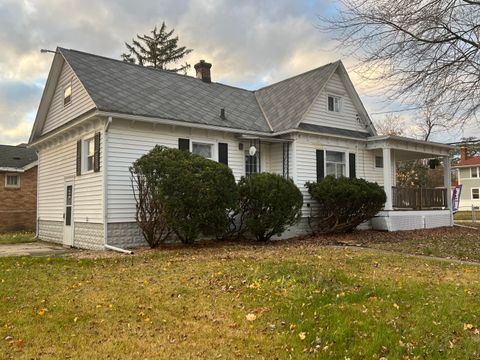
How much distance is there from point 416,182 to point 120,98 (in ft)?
112

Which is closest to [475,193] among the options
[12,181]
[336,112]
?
[336,112]

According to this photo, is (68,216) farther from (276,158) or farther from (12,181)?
(12,181)

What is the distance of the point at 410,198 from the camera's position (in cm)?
1798

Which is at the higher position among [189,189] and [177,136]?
[177,136]

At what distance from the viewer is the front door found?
46.4 feet

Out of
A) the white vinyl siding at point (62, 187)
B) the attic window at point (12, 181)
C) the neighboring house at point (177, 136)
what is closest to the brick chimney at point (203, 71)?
the neighboring house at point (177, 136)

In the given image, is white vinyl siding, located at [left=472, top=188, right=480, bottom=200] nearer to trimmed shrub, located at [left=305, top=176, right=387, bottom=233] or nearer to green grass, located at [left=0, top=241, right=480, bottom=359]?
trimmed shrub, located at [left=305, top=176, right=387, bottom=233]

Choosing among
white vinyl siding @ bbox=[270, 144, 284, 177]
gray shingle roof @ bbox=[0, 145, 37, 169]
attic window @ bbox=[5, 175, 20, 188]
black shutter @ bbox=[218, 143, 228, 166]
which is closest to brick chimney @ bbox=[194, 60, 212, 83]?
white vinyl siding @ bbox=[270, 144, 284, 177]

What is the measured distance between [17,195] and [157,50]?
23878 millimetres

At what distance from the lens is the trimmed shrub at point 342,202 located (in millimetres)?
14547

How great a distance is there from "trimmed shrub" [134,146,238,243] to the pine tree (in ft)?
106

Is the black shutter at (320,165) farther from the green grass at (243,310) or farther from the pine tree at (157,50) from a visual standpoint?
the pine tree at (157,50)

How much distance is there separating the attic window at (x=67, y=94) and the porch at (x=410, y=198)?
11329 millimetres

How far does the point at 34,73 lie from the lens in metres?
19.0
